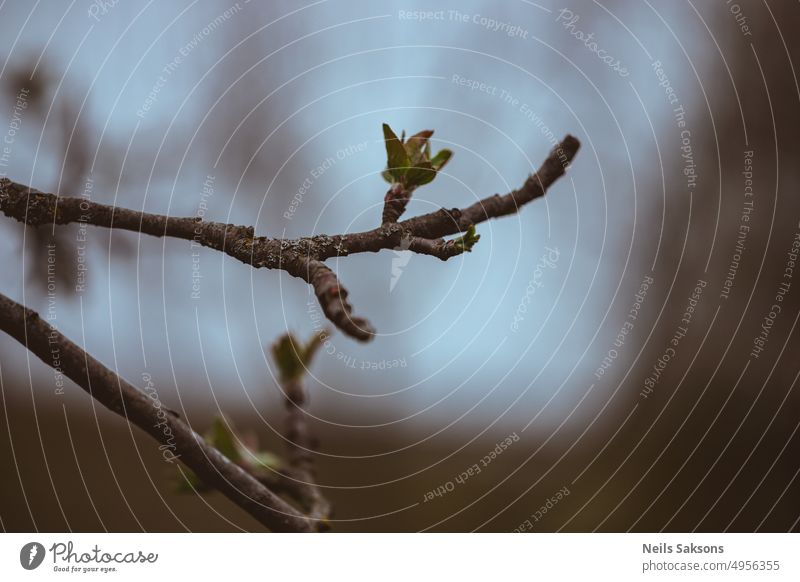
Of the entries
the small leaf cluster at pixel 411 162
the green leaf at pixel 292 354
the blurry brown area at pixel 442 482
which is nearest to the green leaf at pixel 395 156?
the small leaf cluster at pixel 411 162

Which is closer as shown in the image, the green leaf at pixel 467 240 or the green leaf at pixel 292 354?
the green leaf at pixel 467 240

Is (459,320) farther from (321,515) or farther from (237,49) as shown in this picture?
(237,49)

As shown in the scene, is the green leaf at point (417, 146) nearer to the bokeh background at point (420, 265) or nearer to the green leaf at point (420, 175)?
the green leaf at point (420, 175)
